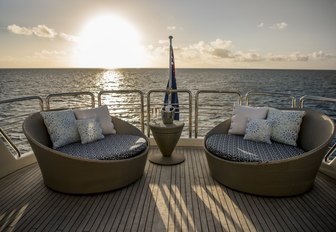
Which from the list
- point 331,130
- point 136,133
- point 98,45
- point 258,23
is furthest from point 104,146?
point 258,23

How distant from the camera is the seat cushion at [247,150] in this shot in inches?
111

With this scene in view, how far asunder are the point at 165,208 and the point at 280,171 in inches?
49.0

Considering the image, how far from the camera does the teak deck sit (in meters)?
2.26

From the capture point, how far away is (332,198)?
9.07ft

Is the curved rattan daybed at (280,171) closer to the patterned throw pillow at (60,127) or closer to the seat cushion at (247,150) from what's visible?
the seat cushion at (247,150)

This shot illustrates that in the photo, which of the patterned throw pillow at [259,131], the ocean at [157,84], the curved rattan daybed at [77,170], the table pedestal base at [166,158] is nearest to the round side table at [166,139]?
the table pedestal base at [166,158]

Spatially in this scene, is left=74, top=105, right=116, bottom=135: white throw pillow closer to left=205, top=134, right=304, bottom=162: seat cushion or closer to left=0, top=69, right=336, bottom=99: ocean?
left=205, top=134, right=304, bottom=162: seat cushion

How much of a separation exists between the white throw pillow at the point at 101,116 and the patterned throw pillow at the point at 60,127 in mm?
156

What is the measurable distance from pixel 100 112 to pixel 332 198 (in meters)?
3.02

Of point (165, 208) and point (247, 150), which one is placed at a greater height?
point (247, 150)

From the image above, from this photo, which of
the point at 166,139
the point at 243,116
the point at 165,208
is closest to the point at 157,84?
the point at 166,139

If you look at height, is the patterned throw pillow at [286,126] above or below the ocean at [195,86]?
above

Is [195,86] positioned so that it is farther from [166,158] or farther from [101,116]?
[101,116]

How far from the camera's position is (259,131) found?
10.8 ft
